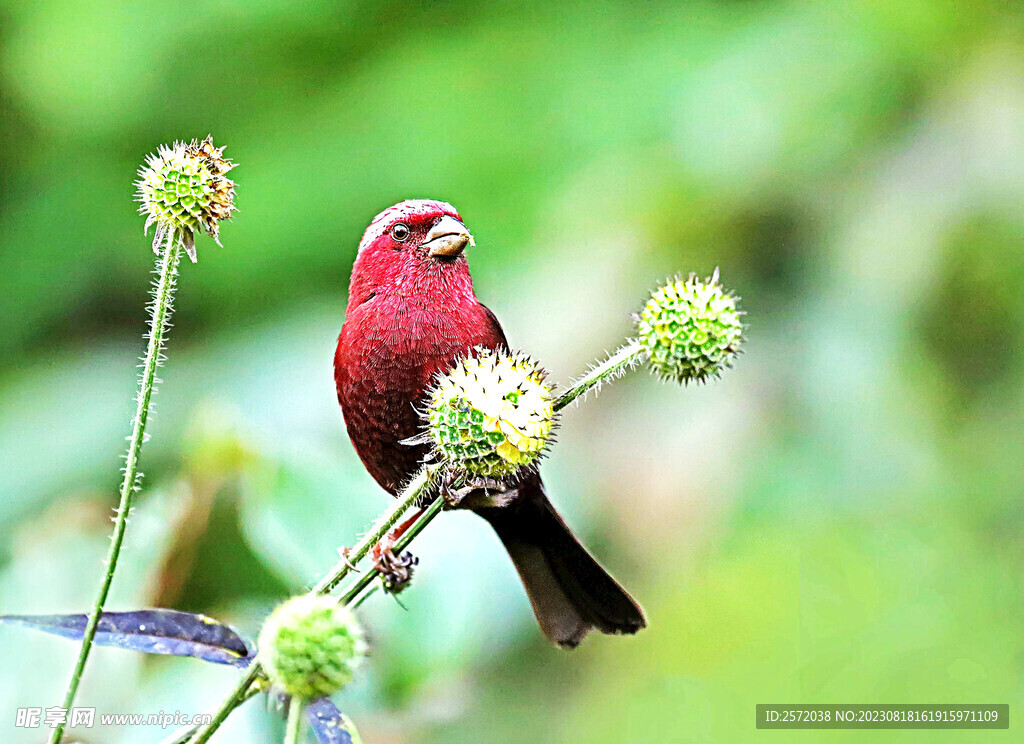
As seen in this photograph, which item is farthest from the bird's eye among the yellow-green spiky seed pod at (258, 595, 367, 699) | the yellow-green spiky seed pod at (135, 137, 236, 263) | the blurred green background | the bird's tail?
the blurred green background

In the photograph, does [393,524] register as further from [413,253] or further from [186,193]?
[413,253]

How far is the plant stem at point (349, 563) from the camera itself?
3.91 ft

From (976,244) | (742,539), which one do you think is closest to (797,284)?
(976,244)

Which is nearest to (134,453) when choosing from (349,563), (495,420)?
(349,563)

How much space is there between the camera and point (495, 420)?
53.1 inches

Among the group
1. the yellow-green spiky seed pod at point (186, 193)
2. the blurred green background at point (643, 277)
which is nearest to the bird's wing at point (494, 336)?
the yellow-green spiky seed pod at point (186, 193)

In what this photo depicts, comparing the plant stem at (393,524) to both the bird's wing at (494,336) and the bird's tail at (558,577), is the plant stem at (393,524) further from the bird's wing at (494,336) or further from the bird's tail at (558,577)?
the bird's tail at (558,577)

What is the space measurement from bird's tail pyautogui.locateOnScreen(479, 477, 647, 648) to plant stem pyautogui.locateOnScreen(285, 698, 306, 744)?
32.2 inches

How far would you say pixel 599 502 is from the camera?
3879 millimetres

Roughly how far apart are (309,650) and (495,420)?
343 millimetres

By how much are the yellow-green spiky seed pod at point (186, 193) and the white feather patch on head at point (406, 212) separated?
0.38 meters

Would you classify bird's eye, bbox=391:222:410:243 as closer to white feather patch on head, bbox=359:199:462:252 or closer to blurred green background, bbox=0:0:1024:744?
white feather patch on head, bbox=359:199:462:252

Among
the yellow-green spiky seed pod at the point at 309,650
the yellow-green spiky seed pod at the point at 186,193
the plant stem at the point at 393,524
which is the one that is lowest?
the yellow-green spiky seed pod at the point at 309,650

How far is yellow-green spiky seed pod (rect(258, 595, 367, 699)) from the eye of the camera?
1.18 meters
